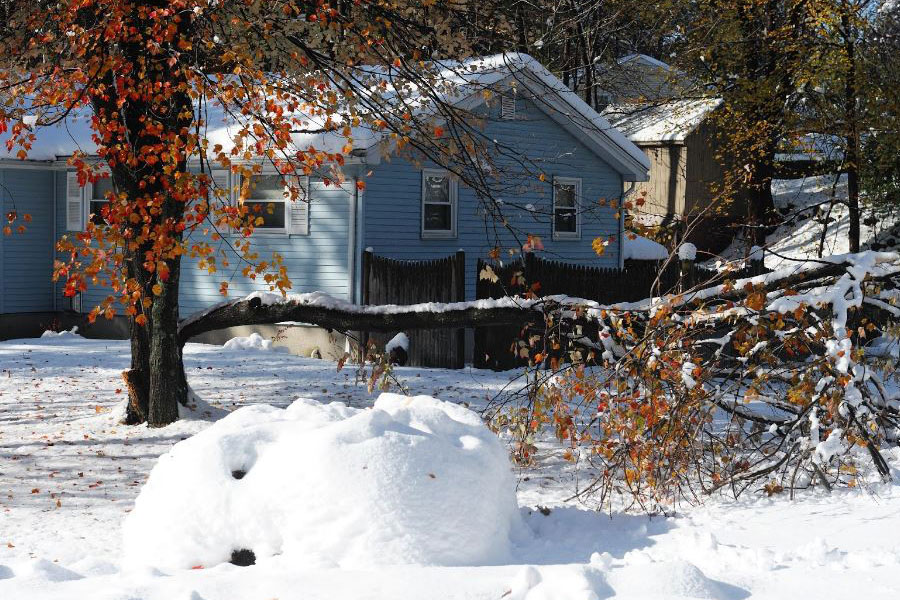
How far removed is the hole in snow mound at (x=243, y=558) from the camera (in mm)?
5699

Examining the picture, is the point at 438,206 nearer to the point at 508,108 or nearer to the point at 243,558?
the point at 508,108

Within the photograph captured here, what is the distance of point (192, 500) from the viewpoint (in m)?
5.91

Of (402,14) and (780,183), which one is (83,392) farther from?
(780,183)

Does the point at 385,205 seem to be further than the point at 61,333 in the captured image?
No

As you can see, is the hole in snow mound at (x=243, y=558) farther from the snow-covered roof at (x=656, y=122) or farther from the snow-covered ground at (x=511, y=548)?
the snow-covered roof at (x=656, y=122)

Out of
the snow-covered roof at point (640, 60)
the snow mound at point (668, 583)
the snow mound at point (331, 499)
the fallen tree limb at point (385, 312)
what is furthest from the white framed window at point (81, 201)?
the snow-covered roof at point (640, 60)

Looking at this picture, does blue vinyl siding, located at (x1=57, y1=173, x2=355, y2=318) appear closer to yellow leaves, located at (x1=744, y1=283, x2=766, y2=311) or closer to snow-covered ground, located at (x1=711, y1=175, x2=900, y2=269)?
yellow leaves, located at (x1=744, y1=283, x2=766, y2=311)

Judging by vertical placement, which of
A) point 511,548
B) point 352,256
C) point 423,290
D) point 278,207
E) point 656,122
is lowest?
point 511,548

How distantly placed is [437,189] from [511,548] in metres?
12.6

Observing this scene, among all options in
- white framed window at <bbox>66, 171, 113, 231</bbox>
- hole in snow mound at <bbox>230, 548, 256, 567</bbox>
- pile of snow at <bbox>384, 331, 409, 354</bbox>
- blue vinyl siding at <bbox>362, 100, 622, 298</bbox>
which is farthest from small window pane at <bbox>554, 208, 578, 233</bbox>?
hole in snow mound at <bbox>230, 548, 256, 567</bbox>

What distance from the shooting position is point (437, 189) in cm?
1828

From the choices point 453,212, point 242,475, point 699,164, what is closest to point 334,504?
point 242,475

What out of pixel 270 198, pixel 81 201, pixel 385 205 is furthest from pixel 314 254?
pixel 81 201

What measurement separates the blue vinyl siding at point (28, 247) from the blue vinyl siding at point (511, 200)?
6.65 meters
